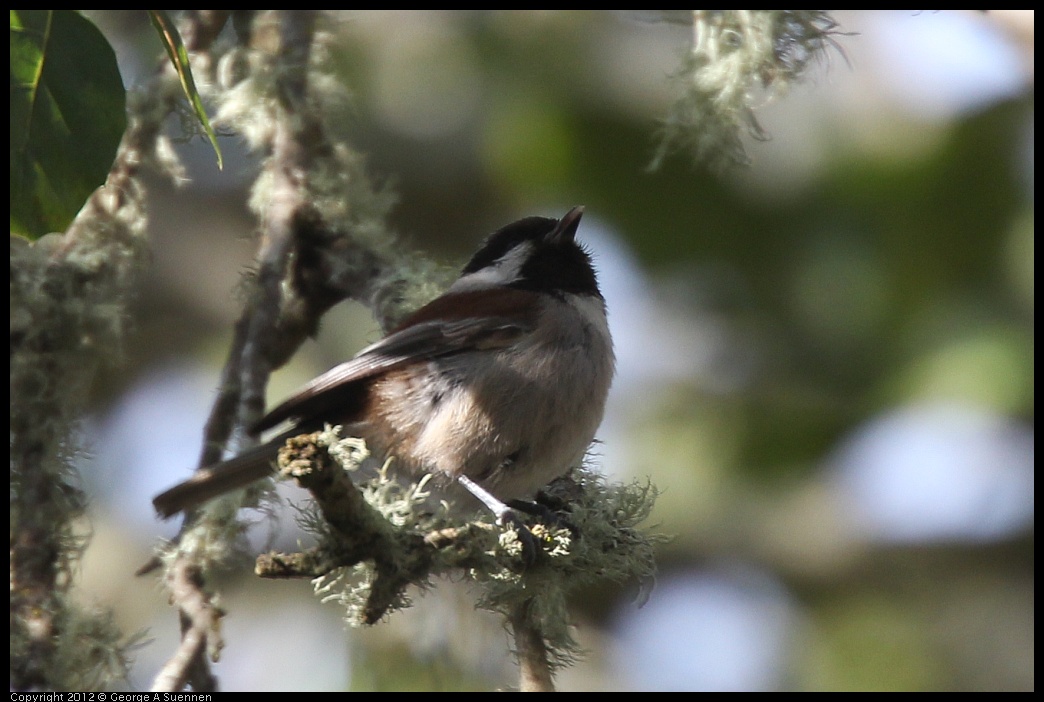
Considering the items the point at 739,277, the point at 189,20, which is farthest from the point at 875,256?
the point at 189,20

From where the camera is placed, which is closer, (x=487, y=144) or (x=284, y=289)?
(x=284, y=289)

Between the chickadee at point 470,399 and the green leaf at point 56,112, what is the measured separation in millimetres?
934

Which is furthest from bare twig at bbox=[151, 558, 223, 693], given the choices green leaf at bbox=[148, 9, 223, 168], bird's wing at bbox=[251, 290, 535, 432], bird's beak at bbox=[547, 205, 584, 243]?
bird's beak at bbox=[547, 205, 584, 243]

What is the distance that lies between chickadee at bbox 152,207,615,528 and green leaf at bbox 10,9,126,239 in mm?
934

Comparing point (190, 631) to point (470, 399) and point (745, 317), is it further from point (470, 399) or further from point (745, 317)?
point (745, 317)

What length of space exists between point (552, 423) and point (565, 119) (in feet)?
12.9

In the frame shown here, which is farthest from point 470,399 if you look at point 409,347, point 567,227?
point 567,227

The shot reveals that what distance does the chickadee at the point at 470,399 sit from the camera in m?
3.32

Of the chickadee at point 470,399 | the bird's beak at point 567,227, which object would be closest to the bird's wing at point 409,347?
the chickadee at point 470,399

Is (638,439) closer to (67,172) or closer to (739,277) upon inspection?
(739,277)

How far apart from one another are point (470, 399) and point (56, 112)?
1522 millimetres

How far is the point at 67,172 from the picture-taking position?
102 inches

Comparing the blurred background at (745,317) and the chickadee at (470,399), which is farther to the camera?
the blurred background at (745,317)

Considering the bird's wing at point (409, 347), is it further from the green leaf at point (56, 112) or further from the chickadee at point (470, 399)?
the green leaf at point (56, 112)
